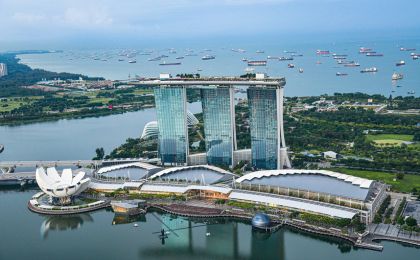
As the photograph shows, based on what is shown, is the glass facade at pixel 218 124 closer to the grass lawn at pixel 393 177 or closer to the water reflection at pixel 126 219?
the grass lawn at pixel 393 177

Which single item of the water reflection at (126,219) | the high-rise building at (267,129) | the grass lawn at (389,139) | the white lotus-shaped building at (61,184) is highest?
the high-rise building at (267,129)

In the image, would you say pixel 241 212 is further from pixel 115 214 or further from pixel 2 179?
pixel 2 179

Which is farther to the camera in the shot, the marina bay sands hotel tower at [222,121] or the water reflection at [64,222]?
the marina bay sands hotel tower at [222,121]

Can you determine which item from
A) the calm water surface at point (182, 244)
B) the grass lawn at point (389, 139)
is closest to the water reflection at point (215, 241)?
the calm water surface at point (182, 244)

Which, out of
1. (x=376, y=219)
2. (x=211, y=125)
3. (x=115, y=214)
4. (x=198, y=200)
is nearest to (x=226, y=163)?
(x=211, y=125)

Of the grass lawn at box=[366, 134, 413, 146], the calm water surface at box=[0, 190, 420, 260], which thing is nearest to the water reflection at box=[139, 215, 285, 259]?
the calm water surface at box=[0, 190, 420, 260]

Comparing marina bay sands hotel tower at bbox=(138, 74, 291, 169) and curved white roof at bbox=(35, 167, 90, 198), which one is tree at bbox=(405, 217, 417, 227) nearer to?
marina bay sands hotel tower at bbox=(138, 74, 291, 169)
